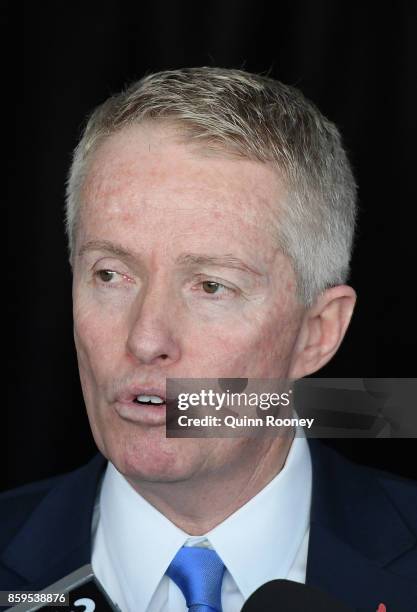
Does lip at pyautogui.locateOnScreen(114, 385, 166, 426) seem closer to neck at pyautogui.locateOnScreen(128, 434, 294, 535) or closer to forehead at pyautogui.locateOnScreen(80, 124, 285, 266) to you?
neck at pyautogui.locateOnScreen(128, 434, 294, 535)

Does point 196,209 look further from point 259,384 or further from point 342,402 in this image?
point 342,402

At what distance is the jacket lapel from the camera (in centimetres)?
185

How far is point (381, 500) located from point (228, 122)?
2.55ft

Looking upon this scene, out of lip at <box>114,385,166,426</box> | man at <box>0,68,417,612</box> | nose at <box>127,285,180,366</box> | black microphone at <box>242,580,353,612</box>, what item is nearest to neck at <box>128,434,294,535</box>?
man at <box>0,68,417,612</box>

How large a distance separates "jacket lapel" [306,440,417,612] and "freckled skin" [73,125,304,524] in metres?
0.22

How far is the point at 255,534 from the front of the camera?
6.09ft

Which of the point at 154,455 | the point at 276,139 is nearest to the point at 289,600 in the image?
the point at 154,455

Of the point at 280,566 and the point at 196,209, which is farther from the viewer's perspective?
the point at 280,566

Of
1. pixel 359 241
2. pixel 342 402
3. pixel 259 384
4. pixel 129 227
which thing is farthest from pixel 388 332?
pixel 129 227

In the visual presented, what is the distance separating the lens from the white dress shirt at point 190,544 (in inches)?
71.7

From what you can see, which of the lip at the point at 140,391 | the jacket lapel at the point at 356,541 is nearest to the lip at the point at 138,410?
the lip at the point at 140,391

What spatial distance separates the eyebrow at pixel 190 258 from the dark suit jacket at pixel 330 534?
48 centimetres

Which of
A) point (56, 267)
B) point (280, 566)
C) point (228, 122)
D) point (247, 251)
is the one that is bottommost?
point (280, 566)

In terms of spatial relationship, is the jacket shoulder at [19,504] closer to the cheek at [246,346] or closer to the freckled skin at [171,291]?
the freckled skin at [171,291]
